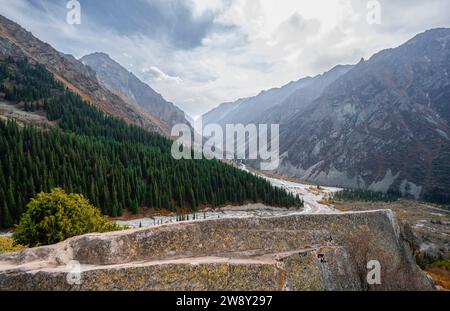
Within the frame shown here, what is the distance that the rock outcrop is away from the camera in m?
8.05

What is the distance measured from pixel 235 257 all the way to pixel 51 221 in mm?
25172

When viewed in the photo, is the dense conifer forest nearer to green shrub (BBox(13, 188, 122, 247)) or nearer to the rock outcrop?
green shrub (BBox(13, 188, 122, 247))

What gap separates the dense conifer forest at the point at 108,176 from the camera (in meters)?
67.9

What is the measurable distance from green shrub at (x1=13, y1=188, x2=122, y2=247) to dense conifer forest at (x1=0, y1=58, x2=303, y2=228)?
4056 centimetres

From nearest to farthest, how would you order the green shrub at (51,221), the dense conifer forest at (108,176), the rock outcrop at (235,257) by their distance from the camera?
the rock outcrop at (235,257), the green shrub at (51,221), the dense conifer forest at (108,176)

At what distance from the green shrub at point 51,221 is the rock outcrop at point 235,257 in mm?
18235

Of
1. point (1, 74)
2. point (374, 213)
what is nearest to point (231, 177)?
point (374, 213)

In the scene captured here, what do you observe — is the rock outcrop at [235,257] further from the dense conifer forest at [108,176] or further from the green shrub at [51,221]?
the dense conifer forest at [108,176]

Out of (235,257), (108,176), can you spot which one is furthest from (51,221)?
(108,176)

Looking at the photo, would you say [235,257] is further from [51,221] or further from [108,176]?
[108,176]

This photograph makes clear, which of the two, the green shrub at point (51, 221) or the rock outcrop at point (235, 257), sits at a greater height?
the rock outcrop at point (235, 257)

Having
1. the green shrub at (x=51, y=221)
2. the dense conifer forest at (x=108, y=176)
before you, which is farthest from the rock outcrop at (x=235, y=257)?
the dense conifer forest at (x=108, y=176)
